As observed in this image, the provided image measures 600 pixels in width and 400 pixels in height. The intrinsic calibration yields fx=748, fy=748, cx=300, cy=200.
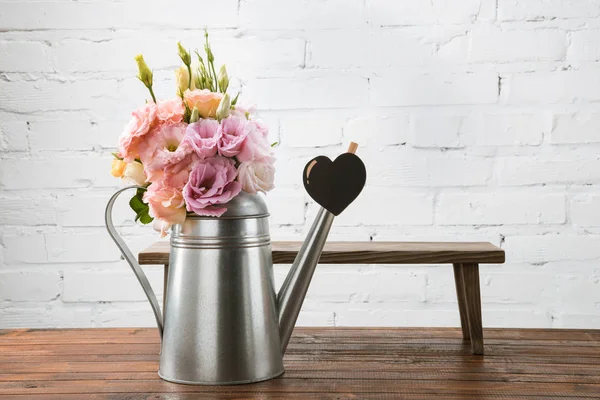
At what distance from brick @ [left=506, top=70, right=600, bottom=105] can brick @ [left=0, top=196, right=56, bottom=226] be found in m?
1.16

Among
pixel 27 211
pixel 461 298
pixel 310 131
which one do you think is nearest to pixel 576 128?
pixel 310 131

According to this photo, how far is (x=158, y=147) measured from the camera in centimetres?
89

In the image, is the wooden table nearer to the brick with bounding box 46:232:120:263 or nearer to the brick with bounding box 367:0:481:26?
the brick with bounding box 46:232:120:263

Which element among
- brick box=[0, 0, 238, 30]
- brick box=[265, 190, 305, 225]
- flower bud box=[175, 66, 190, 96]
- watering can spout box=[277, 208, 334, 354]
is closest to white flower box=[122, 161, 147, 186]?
flower bud box=[175, 66, 190, 96]

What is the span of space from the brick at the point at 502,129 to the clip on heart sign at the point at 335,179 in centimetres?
94

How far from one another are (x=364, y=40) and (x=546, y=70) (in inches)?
17.5

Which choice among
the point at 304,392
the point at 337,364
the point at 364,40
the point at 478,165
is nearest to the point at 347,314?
the point at 478,165

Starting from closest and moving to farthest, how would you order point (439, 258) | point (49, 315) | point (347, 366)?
1. point (347, 366)
2. point (439, 258)
3. point (49, 315)

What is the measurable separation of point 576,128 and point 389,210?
0.49 m

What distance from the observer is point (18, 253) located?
6.15 feet

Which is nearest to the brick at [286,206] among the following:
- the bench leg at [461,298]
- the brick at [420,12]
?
the brick at [420,12]

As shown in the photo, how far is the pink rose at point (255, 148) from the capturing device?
897mm

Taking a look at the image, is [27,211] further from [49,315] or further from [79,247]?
[49,315]

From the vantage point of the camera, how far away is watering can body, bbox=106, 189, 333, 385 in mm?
907
